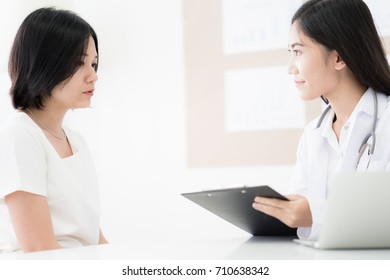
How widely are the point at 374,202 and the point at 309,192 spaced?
73 cm

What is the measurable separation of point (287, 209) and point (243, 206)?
0.09 metres

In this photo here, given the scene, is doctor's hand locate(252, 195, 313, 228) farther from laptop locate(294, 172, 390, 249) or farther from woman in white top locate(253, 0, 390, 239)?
woman in white top locate(253, 0, 390, 239)

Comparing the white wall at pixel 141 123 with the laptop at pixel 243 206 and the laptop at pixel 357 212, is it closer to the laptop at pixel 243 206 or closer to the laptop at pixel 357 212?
the laptop at pixel 243 206

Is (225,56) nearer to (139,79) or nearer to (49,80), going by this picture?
(139,79)

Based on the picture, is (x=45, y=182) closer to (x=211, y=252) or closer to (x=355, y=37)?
(x=211, y=252)

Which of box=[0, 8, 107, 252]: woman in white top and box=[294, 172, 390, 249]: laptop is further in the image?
box=[0, 8, 107, 252]: woman in white top

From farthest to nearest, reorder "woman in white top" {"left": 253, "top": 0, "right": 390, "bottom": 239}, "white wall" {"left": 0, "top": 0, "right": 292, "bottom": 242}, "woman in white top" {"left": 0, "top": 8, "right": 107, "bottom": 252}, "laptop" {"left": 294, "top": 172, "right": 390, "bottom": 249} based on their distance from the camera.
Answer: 1. "white wall" {"left": 0, "top": 0, "right": 292, "bottom": 242}
2. "woman in white top" {"left": 253, "top": 0, "right": 390, "bottom": 239}
3. "woman in white top" {"left": 0, "top": 8, "right": 107, "bottom": 252}
4. "laptop" {"left": 294, "top": 172, "right": 390, "bottom": 249}

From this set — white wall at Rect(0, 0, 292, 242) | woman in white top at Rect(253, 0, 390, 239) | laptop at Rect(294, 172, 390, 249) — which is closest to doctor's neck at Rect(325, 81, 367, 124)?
woman in white top at Rect(253, 0, 390, 239)

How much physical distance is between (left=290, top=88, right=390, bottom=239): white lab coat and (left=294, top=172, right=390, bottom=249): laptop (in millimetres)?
324

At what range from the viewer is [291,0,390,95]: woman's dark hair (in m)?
1.53

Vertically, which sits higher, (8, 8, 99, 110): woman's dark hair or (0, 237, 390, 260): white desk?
(8, 8, 99, 110): woman's dark hair

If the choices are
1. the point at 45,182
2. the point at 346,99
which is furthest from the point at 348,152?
the point at 45,182

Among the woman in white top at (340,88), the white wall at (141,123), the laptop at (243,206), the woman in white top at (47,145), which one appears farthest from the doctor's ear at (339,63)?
the white wall at (141,123)

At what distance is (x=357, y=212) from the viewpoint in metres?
0.87
